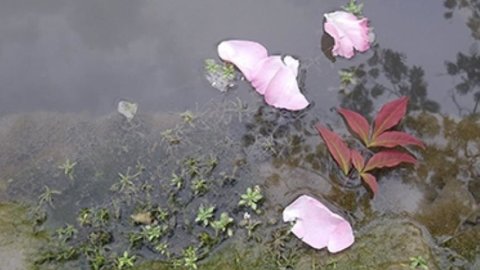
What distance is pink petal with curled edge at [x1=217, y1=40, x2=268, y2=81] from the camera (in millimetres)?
2584

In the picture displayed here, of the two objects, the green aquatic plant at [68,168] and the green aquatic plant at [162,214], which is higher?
the green aquatic plant at [68,168]

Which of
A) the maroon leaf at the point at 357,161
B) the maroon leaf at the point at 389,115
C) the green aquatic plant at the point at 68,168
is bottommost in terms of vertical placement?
the green aquatic plant at the point at 68,168

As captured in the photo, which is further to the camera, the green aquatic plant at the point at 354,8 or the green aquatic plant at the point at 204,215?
the green aquatic plant at the point at 354,8

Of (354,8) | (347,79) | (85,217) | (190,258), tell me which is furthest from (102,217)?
(354,8)

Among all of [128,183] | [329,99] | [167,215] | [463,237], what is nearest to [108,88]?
[128,183]

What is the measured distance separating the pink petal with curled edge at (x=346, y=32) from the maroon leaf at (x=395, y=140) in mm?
407

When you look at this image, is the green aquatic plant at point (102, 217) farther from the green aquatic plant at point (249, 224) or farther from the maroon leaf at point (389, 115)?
the maroon leaf at point (389, 115)

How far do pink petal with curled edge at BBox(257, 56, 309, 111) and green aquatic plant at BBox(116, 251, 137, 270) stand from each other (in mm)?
756

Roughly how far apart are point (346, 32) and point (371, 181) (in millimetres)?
630

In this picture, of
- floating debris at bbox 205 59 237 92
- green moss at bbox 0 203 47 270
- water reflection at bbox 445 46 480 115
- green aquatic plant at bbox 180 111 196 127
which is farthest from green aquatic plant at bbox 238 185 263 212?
water reflection at bbox 445 46 480 115

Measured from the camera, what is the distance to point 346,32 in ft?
8.70

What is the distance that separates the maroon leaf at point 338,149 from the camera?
7.81 feet

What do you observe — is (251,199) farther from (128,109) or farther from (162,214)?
(128,109)

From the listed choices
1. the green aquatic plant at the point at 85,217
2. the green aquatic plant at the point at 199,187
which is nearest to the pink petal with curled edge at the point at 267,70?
the green aquatic plant at the point at 199,187
